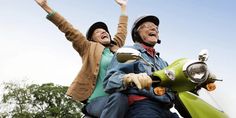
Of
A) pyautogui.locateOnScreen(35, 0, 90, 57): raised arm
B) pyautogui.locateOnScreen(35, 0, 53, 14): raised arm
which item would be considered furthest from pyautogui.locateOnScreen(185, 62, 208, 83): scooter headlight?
pyautogui.locateOnScreen(35, 0, 53, 14): raised arm

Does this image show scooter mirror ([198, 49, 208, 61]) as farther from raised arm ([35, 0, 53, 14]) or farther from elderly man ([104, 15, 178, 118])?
raised arm ([35, 0, 53, 14])

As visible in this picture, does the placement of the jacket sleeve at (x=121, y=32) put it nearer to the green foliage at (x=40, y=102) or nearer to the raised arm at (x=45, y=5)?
the raised arm at (x=45, y=5)

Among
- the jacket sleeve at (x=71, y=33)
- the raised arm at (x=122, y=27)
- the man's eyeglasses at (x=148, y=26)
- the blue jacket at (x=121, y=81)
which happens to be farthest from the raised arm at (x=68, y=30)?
the blue jacket at (x=121, y=81)

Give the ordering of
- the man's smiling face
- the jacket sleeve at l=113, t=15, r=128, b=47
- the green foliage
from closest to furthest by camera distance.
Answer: the man's smiling face < the jacket sleeve at l=113, t=15, r=128, b=47 < the green foliage

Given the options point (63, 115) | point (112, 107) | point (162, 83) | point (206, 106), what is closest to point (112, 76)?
point (112, 107)

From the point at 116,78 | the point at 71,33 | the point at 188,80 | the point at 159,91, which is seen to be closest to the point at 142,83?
the point at 159,91

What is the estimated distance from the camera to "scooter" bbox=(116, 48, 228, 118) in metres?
3.32

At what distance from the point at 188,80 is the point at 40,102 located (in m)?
51.5

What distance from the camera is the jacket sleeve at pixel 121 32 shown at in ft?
21.3

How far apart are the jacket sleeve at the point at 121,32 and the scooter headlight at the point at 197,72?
3161mm

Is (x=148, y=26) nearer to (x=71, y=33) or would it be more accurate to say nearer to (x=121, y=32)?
(x=71, y=33)

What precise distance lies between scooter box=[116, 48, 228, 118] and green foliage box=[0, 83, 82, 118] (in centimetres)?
4711

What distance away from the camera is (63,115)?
51062mm

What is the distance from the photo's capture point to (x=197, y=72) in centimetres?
332
